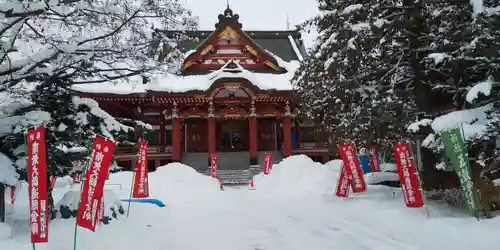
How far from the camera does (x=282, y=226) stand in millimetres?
8695

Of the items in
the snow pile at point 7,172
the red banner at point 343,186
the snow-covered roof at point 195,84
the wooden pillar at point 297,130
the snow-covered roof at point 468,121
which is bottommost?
the red banner at point 343,186

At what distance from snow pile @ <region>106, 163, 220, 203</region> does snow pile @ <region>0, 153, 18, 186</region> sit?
6890mm

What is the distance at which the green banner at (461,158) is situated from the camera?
23.6 ft

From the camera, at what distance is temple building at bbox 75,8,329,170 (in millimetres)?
22453

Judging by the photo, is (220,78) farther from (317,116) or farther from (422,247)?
(422,247)

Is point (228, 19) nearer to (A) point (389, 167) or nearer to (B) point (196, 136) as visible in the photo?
(B) point (196, 136)

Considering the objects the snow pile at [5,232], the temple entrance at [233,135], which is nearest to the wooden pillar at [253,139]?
the temple entrance at [233,135]

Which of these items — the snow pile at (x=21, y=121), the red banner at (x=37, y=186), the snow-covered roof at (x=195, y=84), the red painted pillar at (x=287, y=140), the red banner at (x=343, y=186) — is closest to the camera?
the red banner at (x=37, y=186)

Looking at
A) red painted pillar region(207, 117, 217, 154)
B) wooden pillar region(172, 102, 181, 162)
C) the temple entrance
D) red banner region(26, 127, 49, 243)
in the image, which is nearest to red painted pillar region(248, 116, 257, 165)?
red painted pillar region(207, 117, 217, 154)

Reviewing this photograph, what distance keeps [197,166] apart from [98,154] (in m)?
16.7

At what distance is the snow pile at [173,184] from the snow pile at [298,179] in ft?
8.06

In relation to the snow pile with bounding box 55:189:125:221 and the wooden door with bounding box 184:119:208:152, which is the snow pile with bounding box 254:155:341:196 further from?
the wooden door with bounding box 184:119:208:152

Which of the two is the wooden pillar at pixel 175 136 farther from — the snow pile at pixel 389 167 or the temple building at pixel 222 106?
the snow pile at pixel 389 167

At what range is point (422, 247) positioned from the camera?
20.5 ft
